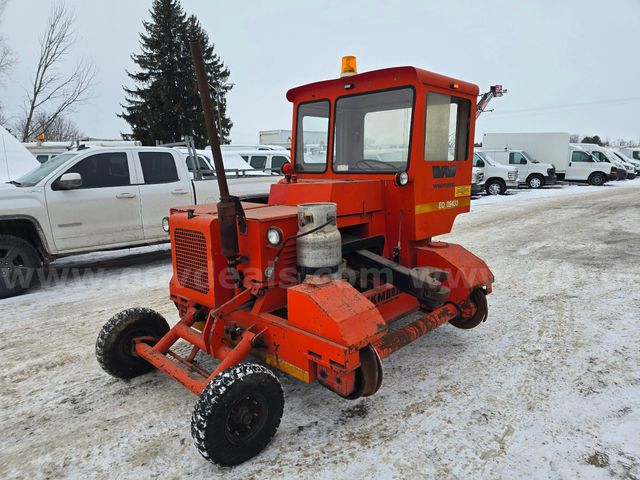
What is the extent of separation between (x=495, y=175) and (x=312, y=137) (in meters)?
16.6

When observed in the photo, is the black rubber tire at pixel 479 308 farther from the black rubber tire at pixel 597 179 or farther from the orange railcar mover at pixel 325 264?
the black rubber tire at pixel 597 179

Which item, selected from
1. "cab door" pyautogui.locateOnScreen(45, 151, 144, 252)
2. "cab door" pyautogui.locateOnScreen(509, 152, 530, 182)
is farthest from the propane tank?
"cab door" pyautogui.locateOnScreen(509, 152, 530, 182)

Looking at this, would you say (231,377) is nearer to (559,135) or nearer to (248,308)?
(248,308)

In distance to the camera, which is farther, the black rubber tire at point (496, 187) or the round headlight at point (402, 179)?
the black rubber tire at point (496, 187)

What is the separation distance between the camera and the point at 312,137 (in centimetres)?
461

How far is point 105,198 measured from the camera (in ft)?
21.8

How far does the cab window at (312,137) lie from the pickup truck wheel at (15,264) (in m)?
4.01

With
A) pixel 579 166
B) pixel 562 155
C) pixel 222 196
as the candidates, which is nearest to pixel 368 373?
pixel 222 196

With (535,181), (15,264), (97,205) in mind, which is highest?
(97,205)

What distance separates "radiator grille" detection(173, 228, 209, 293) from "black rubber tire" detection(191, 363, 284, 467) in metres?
0.96

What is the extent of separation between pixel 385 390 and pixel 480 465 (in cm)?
95

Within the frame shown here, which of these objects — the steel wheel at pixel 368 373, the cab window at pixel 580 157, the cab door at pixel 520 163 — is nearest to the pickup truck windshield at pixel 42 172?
the steel wheel at pixel 368 373

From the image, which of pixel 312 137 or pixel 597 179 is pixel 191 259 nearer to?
pixel 312 137

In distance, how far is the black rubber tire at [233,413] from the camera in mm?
2428
